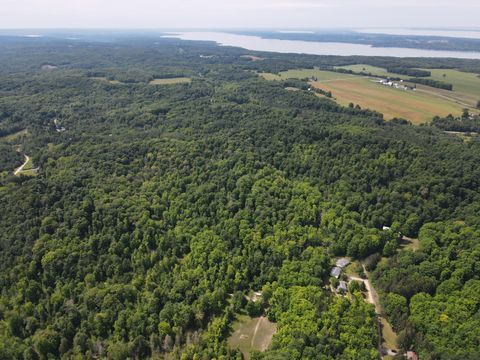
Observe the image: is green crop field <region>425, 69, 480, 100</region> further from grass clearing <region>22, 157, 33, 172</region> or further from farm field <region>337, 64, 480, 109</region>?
grass clearing <region>22, 157, 33, 172</region>

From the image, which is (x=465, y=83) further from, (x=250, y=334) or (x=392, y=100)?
(x=250, y=334)

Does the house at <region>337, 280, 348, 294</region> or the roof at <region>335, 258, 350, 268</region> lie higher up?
→ the roof at <region>335, 258, 350, 268</region>

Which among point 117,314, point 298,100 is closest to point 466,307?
point 117,314

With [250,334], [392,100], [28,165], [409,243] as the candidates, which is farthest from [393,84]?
[28,165]

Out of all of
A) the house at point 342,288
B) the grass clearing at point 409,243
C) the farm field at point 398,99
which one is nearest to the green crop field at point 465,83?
the farm field at point 398,99

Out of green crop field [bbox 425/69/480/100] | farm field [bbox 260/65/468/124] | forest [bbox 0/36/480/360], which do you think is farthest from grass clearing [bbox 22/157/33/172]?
green crop field [bbox 425/69/480/100]

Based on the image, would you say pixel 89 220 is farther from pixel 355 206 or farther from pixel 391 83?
pixel 391 83
